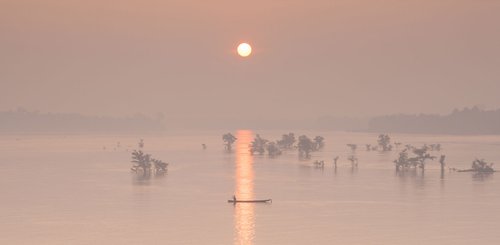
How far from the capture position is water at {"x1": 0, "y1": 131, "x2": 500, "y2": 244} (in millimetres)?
78438

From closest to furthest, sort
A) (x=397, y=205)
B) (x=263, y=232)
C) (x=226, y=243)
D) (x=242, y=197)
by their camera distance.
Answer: (x=226, y=243), (x=263, y=232), (x=397, y=205), (x=242, y=197)

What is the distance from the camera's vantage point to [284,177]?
146250 millimetres

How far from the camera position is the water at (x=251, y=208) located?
257ft

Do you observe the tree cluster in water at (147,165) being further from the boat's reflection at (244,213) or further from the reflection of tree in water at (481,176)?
the reflection of tree in water at (481,176)

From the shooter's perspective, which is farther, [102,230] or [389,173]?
[389,173]

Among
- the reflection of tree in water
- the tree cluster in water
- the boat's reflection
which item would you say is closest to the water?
the boat's reflection

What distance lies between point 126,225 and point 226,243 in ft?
50.0

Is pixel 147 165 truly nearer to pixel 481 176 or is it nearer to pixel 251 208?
pixel 251 208

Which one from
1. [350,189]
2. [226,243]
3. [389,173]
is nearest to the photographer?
[226,243]

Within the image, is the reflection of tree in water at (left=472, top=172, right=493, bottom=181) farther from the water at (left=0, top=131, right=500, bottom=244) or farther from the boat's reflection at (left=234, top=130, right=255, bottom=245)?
the boat's reflection at (left=234, top=130, right=255, bottom=245)

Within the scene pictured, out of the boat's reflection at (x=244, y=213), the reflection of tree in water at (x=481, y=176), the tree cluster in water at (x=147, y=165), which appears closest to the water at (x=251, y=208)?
the boat's reflection at (x=244, y=213)

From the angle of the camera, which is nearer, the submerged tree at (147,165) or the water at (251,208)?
the water at (251,208)

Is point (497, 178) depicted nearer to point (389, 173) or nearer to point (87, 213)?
point (389, 173)

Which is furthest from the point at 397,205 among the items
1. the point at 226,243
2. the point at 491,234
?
the point at 226,243
